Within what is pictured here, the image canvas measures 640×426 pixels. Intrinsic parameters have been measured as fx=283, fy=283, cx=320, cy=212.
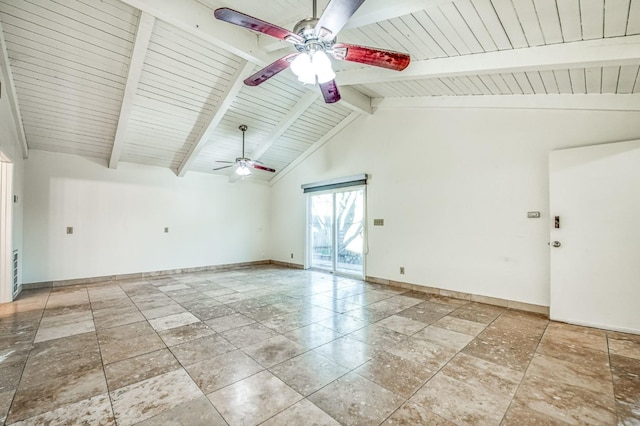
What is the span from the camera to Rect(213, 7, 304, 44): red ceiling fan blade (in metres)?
1.94

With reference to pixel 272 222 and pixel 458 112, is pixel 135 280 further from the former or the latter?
pixel 458 112

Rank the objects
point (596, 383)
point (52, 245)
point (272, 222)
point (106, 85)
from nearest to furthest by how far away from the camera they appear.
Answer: point (596, 383), point (106, 85), point (52, 245), point (272, 222)

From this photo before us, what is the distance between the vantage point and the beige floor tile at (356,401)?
69.9 inches

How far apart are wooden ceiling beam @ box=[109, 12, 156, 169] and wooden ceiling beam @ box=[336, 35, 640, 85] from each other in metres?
2.75

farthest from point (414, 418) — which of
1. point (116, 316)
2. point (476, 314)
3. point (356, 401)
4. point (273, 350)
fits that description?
point (116, 316)

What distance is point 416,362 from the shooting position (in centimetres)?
248

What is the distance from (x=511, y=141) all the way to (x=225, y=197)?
640cm

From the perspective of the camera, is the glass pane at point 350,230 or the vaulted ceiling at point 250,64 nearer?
the vaulted ceiling at point 250,64

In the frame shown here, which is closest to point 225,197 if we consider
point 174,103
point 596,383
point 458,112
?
point 174,103

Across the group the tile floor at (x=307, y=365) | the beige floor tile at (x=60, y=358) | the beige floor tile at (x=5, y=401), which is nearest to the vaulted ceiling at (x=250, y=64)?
the tile floor at (x=307, y=365)

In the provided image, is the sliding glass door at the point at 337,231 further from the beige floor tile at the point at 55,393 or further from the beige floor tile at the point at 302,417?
the beige floor tile at the point at 55,393

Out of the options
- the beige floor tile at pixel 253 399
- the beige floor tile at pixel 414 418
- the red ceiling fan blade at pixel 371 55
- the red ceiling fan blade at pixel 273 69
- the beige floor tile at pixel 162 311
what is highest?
the red ceiling fan blade at pixel 273 69

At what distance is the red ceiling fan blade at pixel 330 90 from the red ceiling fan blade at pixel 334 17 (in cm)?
62

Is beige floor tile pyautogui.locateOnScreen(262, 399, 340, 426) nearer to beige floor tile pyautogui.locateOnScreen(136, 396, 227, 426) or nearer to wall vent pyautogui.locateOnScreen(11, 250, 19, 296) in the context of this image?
beige floor tile pyautogui.locateOnScreen(136, 396, 227, 426)
